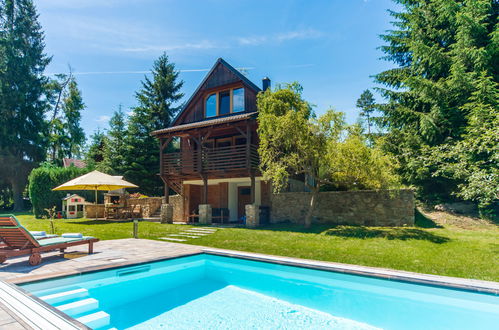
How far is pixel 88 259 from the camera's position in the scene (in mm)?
6973

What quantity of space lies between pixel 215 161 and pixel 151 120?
52.4ft

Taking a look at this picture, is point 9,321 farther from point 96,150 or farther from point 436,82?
point 96,150

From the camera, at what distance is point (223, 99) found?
59.8 ft

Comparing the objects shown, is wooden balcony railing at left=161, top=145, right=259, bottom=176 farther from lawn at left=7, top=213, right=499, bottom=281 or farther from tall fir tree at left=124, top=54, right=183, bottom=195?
tall fir tree at left=124, top=54, right=183, bottom=195

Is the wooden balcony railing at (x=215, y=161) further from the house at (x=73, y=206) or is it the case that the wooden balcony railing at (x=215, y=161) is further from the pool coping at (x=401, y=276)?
the house at (x=73, y=206)

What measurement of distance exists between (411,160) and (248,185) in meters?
9.10

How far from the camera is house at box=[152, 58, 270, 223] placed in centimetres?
1501

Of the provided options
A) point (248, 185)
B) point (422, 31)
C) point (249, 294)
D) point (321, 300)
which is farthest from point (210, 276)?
point (422, 31)

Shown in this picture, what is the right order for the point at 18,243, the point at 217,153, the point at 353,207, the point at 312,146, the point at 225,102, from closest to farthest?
the point at 18,243 < the point at 312,146 < the point at 353,207 < the point at 217,153 < the point at 225,102

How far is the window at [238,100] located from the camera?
677 inches

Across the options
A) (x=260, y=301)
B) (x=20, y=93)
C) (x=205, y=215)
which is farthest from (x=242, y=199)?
(x=20, y=93)

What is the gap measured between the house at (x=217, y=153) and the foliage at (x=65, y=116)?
25.1 meters

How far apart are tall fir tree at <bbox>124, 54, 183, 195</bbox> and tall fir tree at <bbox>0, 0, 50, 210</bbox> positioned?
476 inches

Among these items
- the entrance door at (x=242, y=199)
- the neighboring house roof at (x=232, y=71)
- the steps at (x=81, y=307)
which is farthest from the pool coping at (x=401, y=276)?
the neighboring house roof at (x=232, y=71)
